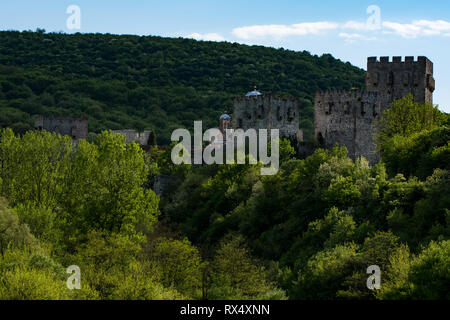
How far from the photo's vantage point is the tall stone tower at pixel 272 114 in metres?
83.1

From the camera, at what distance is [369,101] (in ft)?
264

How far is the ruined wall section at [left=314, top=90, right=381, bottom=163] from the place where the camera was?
3132 inches

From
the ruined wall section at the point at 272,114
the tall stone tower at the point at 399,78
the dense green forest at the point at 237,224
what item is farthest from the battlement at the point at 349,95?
the ruined wall section at the point at 272,114

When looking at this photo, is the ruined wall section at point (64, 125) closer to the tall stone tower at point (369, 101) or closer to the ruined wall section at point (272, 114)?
the ruined wall section at point (272, 114)

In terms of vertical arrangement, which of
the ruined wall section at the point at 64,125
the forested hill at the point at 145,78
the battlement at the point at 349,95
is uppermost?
the forested hill at the point at 145,78

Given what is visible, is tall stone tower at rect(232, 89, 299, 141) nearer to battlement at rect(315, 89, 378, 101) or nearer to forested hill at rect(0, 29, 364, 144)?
battlement at rect(315, 89, 378, 101)

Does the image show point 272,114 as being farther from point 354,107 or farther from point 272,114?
point 354,107

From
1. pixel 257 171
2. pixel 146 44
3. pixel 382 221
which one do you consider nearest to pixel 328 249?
pixel 382 221

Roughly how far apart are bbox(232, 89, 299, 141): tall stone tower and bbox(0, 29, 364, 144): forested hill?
39.6 meters

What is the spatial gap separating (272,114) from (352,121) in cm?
805

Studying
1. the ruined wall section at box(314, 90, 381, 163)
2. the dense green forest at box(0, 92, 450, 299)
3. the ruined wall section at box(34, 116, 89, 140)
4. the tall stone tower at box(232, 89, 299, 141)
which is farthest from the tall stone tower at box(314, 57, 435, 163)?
the ruined wall section at box(34, 116, 89, 140)

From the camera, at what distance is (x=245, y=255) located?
199 ft

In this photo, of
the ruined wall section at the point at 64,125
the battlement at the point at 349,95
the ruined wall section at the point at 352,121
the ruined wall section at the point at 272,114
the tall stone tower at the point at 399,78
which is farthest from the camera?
the ruined wall section at the point at 64,125

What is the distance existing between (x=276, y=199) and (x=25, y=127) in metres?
67.1
